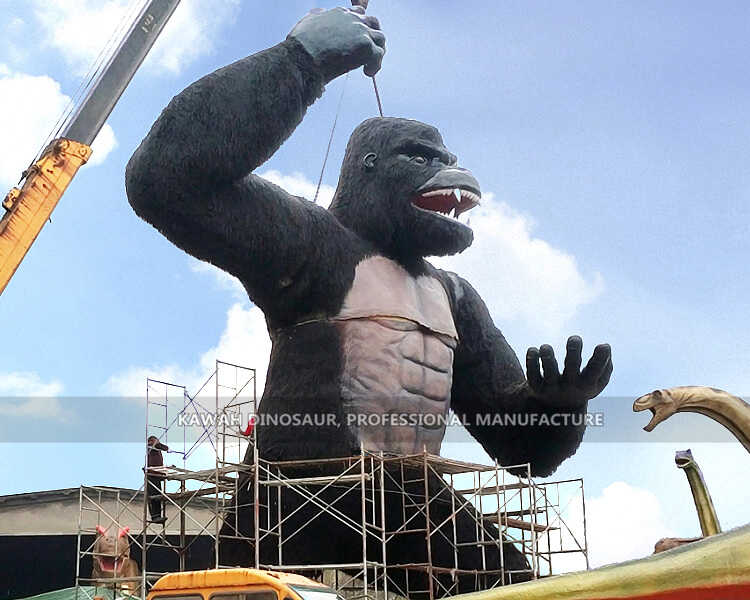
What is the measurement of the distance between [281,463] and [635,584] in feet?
15.1

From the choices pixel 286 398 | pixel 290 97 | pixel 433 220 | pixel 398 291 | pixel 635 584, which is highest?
pixel 290 97

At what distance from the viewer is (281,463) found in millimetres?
5984

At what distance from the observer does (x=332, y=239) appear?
625 cm

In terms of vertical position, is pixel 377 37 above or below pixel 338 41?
above

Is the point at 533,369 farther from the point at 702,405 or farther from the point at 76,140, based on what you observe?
the point at 76,140

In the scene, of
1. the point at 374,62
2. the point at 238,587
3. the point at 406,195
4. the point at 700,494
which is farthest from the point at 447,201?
the point at 700,494

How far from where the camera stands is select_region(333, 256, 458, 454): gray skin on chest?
605 cm

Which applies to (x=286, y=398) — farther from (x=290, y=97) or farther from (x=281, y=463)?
(x=290, y=97)

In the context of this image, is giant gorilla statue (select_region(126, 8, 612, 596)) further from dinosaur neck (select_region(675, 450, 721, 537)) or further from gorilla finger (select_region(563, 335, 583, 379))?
dinosaur neck (select_region(675, 450, 721, 537))

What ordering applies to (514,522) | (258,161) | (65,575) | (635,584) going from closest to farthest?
(635,584), (258,161), (514,522), (65,575)

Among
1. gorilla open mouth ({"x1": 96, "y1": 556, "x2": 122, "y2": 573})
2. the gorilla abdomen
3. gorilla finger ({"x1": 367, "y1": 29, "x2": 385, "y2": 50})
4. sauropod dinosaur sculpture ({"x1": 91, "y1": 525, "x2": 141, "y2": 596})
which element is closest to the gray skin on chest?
the gorilla abdomen

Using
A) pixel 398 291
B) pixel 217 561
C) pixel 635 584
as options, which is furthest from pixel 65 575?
pixel 635 584

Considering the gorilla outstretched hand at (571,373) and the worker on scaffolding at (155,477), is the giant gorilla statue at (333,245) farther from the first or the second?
the worker on scaffolding at (155,477)

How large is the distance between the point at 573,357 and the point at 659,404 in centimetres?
418
